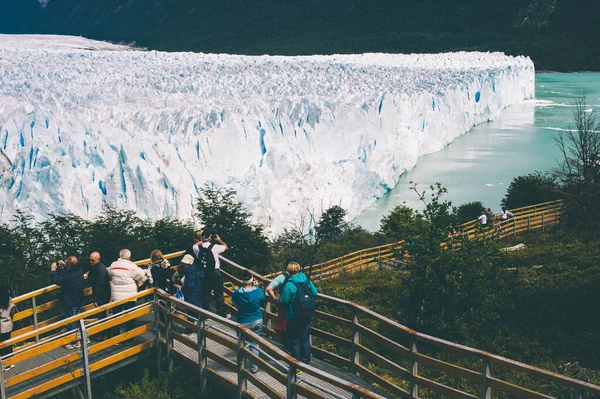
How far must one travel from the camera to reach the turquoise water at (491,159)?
21297 mm

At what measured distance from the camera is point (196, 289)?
5.64 m

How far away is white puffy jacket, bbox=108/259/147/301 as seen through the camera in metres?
5.33

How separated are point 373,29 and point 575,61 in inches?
798

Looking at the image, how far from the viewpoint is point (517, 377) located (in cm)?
557

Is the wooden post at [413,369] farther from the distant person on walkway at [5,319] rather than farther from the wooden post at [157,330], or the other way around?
the distant person on walkway at [5,319]

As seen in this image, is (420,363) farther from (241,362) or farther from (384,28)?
(384,28)

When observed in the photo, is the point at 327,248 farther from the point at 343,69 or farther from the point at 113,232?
the point at 343,69

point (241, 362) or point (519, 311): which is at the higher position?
point (241, 362)

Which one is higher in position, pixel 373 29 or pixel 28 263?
pixel 373 29

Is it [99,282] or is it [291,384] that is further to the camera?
[99,282]

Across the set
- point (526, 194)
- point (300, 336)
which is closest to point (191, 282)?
point (300, 336)

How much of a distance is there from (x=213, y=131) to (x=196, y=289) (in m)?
11.7

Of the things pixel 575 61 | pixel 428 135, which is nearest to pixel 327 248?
pixel 428 135

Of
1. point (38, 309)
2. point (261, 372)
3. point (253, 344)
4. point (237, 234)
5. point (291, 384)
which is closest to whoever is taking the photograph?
point (291, 384)
